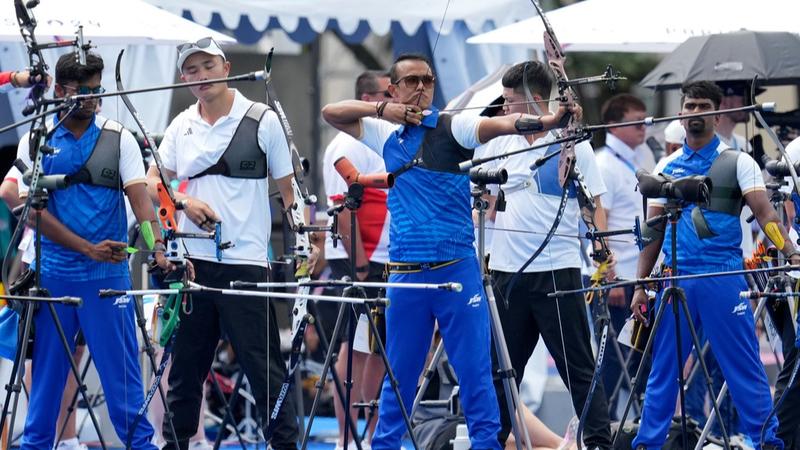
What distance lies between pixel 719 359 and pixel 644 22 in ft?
10.7

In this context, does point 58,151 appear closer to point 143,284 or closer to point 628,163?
point 143,284

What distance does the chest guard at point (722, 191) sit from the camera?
6699 millimetres

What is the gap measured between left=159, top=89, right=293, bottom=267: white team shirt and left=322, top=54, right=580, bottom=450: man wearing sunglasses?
469mm

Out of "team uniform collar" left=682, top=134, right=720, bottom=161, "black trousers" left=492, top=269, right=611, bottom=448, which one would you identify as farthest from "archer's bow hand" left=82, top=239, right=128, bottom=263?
"team uniform collar" left=682, top=134, right=720, bottom=161

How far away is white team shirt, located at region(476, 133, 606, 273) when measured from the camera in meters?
7.18

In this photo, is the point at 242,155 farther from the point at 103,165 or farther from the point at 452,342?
the point at 452,342

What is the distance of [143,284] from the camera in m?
8.95

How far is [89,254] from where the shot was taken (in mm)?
6395

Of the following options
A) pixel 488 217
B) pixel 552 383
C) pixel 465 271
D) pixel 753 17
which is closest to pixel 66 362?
pixel 465 271

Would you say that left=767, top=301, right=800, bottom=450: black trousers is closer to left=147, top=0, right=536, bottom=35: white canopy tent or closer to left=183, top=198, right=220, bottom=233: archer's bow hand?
left=183, top=198, right=220, bottom=233: archer's bow hand

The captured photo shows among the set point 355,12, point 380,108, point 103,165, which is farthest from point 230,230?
point 355,12

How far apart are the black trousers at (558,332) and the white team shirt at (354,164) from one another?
3.69ft

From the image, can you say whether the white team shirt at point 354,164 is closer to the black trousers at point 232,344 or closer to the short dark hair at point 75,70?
the black trousers at point 232,344

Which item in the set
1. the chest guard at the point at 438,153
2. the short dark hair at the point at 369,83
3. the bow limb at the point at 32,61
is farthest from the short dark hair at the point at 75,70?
the short dark hair at the point at 369,83
